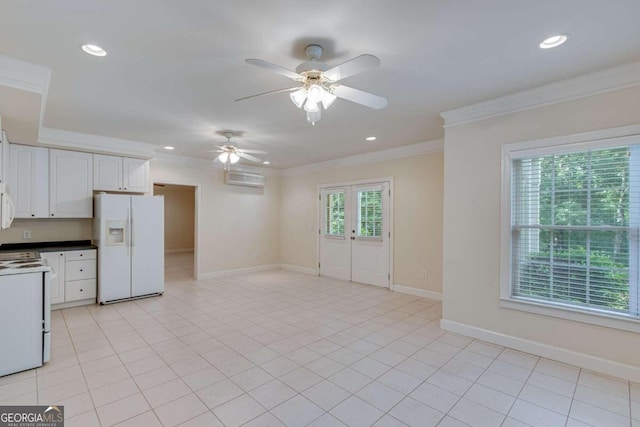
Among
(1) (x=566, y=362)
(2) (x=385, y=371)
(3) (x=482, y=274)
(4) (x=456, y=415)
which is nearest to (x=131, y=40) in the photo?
(2) (x=385, y=371)

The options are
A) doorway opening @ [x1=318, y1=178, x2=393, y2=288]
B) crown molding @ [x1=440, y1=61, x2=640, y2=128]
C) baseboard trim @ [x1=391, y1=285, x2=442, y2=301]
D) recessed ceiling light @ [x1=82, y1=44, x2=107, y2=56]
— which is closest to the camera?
recessed ceiling light @ [x1=82, y1=44, x2=107, y2=56]

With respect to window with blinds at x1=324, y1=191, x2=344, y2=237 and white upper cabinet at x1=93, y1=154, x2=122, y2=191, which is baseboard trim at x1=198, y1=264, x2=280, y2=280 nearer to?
window with blinds at x1=324, y1=191, x2=344, y2=237

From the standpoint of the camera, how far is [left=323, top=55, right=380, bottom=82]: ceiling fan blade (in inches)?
70.1

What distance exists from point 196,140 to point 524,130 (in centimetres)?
437

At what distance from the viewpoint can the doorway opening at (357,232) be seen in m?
5.61

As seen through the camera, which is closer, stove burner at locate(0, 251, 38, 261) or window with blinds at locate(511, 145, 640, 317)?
window with blinds at locate(511, 145, 640, 317)

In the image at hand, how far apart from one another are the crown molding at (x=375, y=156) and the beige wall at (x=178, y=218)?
5031 mm

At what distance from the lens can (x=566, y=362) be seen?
2.76 metres

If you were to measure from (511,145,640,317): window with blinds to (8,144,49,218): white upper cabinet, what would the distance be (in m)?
6.15

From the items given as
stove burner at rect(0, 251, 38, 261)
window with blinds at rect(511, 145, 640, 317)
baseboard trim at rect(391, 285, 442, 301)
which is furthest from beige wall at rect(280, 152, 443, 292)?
stove burner at rect(0, 251, 38, 261)

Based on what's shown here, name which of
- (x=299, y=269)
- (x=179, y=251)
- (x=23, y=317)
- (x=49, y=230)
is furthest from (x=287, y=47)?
(x=179, y=251)

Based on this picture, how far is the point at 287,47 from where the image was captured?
2.16 m

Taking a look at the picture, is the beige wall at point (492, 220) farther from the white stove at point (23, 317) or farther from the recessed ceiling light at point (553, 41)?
the white stove at point (23, 317)

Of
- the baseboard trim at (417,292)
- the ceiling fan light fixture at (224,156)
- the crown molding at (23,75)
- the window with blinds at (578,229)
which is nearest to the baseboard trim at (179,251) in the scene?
the ceiling fan light fixture at (224,156)
